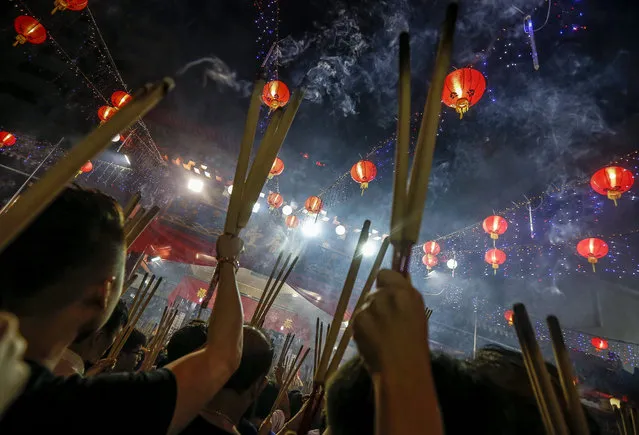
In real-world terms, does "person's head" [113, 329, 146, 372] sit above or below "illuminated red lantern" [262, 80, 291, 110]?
below

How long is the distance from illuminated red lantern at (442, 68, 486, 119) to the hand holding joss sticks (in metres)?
5.82

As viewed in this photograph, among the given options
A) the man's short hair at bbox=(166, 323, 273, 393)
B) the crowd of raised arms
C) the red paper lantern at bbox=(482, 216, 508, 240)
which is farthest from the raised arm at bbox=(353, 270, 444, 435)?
the red paper lantern at bbox=(482, 216, 508, 240)

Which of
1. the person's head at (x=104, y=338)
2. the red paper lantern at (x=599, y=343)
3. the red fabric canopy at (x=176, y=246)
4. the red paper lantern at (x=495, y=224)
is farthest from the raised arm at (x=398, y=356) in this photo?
the red paper lantern at (x=599, y=343)

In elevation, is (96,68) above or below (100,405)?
above

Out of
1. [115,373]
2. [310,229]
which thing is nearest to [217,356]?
[115,373]

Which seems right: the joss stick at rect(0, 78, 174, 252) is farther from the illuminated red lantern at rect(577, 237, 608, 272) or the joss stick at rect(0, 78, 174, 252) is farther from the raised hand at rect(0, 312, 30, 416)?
the illuminated red lantern at rect(577, 237, 608, 272)

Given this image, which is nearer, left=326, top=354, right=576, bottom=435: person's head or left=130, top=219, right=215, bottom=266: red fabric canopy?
left=326, top=354, right=576, bottom=435: person's head

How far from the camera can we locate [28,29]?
7.98 metres

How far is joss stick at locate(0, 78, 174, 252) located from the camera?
470 mm

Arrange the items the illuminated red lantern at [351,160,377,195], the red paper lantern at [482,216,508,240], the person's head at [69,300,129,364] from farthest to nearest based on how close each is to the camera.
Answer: the red paper lantern at [482,216,508,240], the illuminated red lantern at [351,160,377,195], the person's head at [69,300,129,364]

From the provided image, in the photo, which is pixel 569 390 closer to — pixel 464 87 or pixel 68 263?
pixel 68 263

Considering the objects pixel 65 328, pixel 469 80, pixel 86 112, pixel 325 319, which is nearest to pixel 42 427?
pixel 65 328

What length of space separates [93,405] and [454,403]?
1.03 metres

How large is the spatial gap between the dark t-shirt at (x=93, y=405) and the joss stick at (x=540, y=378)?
3.46ft
